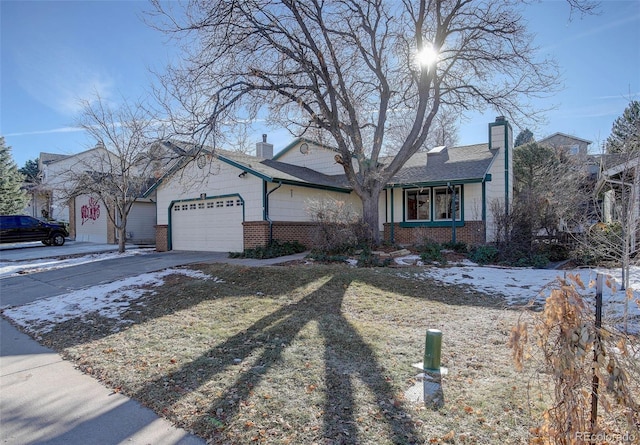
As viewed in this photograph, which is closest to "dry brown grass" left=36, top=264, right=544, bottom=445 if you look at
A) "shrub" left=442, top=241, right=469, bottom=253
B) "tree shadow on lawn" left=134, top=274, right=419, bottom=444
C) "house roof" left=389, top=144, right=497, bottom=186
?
"tree shadow on lawn" left=134, top=274, right=419, bottom=444

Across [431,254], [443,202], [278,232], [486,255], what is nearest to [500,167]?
[443,202]

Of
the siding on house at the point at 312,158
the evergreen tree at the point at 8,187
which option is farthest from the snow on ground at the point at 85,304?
the evergreen tree at the point at 8,187

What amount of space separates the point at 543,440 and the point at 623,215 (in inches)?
224

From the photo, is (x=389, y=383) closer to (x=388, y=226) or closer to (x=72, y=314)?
(x=72, y=314)

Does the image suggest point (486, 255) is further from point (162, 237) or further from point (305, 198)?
point (162, 237)

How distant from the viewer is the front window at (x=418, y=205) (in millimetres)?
17250

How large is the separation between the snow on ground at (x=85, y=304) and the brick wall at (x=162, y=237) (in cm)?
779

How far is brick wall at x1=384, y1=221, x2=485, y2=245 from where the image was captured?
50.3 feet

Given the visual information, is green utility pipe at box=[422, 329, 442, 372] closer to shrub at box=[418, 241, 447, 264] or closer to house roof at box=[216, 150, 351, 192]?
shrub at box=[418, 241, 447, 264]

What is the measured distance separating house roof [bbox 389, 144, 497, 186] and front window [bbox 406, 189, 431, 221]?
0.85 meters

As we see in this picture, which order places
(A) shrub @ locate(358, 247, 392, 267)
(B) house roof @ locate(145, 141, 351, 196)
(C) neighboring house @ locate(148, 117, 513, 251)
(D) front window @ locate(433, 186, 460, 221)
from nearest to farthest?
(A) shrub @ locate(358, 247, 392, 267) → (B) house roof @ locate(145, 141, 351, 196) → (C) neighboring house @ locate(148, 117, 513, 251) → (D) front window @ locate(433, 186, 460, 221)

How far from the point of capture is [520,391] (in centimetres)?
369

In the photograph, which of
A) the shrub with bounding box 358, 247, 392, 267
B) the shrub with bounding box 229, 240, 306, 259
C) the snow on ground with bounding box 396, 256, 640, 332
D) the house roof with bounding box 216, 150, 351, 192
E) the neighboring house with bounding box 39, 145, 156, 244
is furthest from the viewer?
the neighboring house with bounding box 39, 145, 156, 244

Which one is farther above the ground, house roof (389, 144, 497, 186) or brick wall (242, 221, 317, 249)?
house roof (389, 144, 497, 186)
